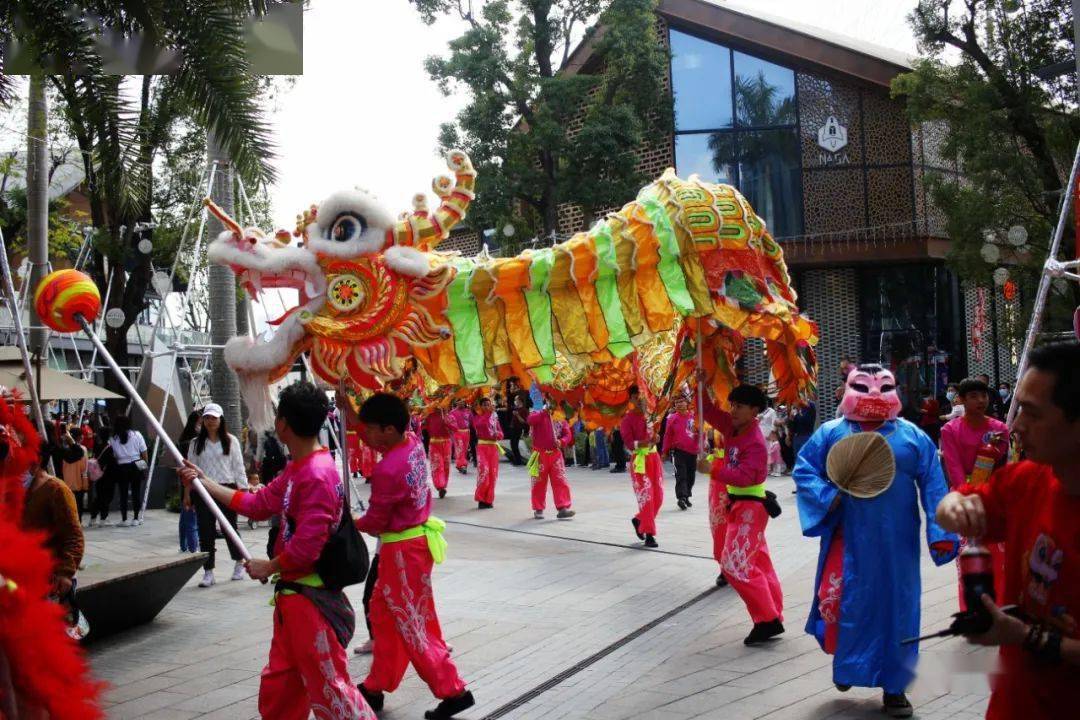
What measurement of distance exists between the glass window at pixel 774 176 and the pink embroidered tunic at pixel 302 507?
18968 millimetres

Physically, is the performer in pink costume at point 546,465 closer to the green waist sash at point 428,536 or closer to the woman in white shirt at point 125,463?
the woman in white shirt at point 125,463

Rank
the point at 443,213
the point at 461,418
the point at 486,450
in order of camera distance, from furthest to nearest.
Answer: the point at 461,418
the point at 486,450
the point at 443,213

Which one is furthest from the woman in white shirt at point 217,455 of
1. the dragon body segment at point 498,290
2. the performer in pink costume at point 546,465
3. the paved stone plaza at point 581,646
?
the performer in pink costume at point 546,465

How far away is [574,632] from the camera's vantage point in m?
7.08

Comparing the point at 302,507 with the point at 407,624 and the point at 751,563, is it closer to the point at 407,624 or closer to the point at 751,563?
the point at 407,624

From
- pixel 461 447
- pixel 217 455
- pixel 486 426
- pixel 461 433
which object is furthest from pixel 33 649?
pixel 461 447

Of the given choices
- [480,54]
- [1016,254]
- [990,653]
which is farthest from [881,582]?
[480,54]

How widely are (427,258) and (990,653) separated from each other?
461 cm

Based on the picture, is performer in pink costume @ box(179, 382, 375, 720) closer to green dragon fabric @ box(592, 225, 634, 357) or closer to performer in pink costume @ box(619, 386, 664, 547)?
green dragon fabric @ box(592, 225, 634, 357)

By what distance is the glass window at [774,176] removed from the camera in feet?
73.3

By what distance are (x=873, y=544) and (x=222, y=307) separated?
8867 millimetres

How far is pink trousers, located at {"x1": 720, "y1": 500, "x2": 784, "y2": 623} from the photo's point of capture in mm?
6602

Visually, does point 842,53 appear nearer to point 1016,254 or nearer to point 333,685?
point 1016,254

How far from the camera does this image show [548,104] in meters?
20.5
